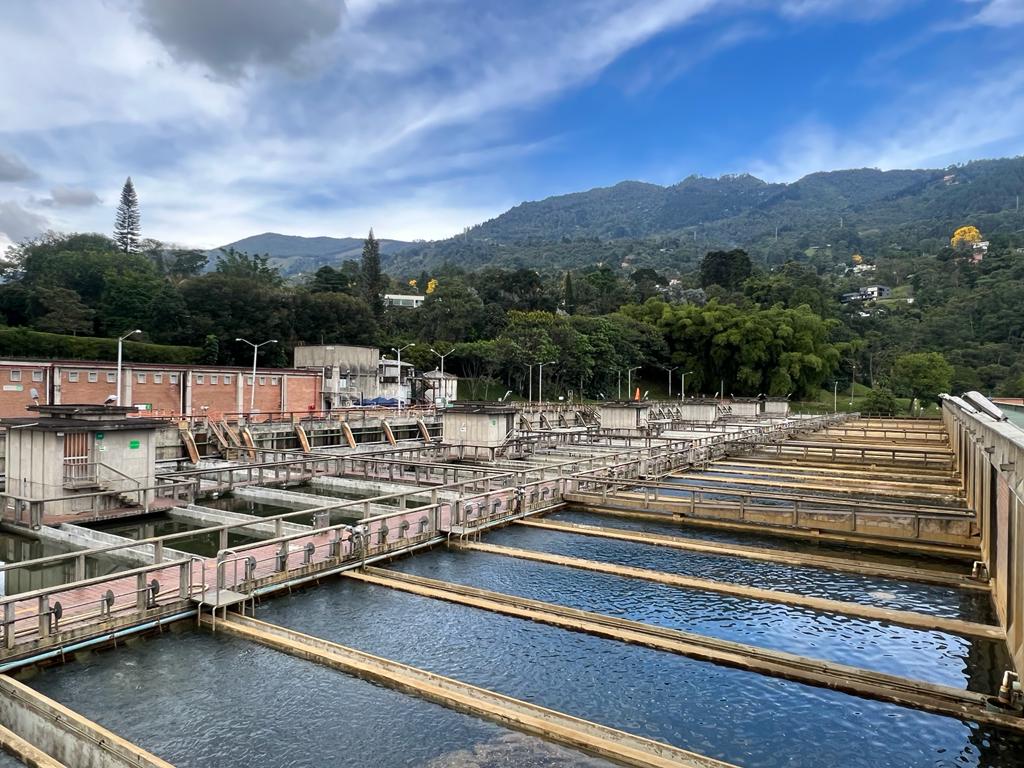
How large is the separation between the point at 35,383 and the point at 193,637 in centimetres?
3624

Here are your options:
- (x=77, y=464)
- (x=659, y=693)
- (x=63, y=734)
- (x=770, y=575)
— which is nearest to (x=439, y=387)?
(x=77, y=464)

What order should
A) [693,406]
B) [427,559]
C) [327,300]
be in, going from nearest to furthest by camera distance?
[427,559], [693,406], [327,300]

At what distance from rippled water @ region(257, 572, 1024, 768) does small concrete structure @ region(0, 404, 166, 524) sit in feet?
33.9

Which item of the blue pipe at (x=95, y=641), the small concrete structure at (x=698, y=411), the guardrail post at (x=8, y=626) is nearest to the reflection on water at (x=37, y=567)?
the guardrail post at (x=8, y=626)

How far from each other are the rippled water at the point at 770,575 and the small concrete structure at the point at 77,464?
11126 millimetres

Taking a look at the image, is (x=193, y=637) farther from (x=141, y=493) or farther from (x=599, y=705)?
(x=141, y=493)

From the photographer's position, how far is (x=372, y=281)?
11169 centimetres

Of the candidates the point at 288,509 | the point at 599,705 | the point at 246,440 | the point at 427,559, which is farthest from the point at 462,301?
the point at 599,705

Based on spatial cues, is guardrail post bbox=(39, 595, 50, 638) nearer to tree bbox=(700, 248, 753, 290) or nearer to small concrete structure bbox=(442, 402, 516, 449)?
small concrete structure bbox=(442, 402, 516, 449)

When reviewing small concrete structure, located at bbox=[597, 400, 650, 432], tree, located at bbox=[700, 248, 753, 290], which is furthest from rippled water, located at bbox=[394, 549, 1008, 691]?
tree, located at bbox=[700, 248, 753, 290]

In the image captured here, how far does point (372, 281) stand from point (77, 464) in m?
94.8

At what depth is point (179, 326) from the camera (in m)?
70.9

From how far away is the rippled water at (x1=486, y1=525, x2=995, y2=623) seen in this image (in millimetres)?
14023

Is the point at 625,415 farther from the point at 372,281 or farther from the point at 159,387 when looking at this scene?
the point at 372,281
